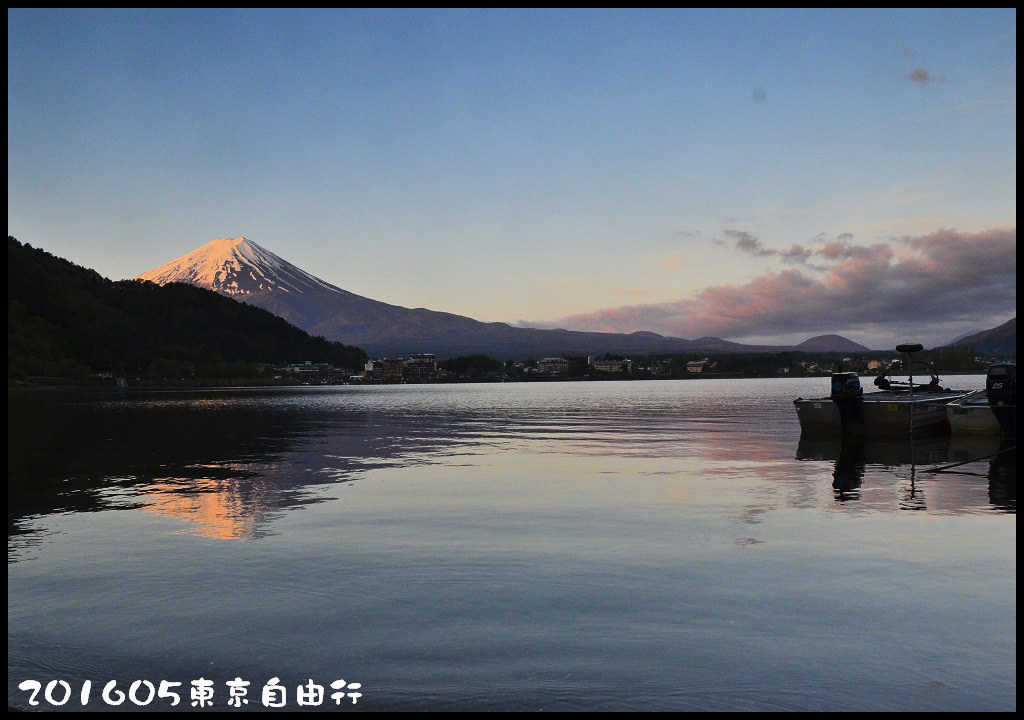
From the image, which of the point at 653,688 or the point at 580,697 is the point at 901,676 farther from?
the point at 580,697

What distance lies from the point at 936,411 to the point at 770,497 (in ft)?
83.2

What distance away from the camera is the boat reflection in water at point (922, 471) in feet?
72.0

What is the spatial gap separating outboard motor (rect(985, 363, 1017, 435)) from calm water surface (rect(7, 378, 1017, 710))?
1077 cm

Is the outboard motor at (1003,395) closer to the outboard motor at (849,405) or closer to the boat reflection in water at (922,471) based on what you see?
the boat reflection in water at (922,471)

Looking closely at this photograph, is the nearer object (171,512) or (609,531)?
(609,531)

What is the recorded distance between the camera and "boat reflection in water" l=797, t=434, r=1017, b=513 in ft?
72.0

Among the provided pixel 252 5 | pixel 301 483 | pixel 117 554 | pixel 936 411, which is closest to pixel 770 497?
pixel 301 483

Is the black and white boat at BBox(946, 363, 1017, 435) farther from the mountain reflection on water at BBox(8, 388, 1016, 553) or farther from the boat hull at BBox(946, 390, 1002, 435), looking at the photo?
the mountain reflection on water at BBox(8, 388, 1016, 553)

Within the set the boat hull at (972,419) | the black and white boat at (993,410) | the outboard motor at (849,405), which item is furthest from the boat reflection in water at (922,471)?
the outboard motor at (849,405)

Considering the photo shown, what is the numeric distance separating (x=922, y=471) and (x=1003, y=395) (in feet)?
43.9

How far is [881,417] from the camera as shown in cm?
4281

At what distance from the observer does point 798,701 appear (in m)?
8.20

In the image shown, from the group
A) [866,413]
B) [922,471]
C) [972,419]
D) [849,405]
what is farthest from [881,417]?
[922,471]

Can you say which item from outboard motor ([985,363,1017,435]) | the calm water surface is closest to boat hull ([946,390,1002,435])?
outboard motor ([985,363,1017,435])
